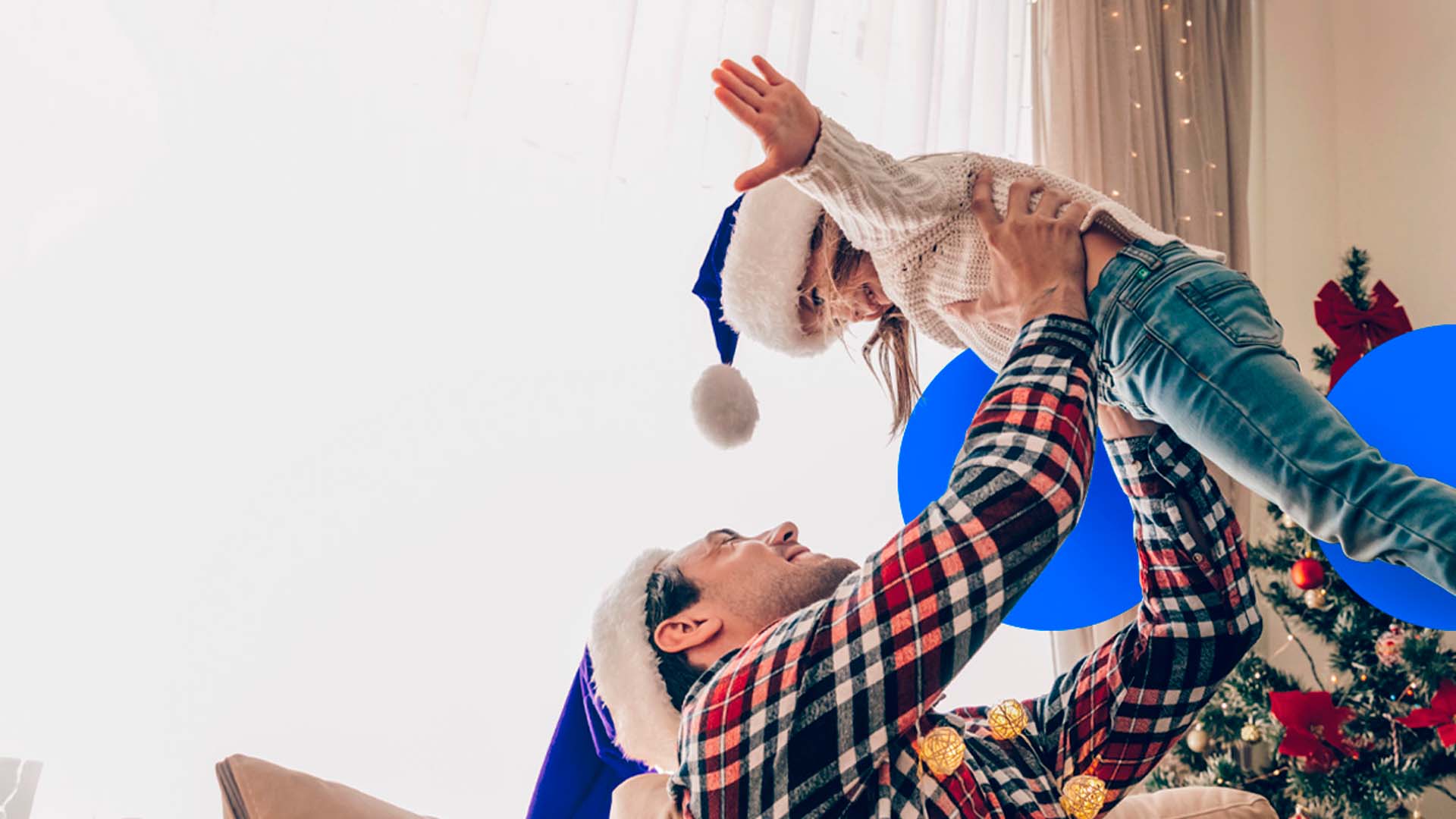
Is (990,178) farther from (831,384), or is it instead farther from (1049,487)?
(831,384)

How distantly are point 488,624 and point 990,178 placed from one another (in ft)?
3.71

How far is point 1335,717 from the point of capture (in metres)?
2.08

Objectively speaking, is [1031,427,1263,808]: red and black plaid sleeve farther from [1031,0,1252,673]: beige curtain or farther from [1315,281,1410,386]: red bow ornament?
[1315,281,1410,386]: red bow ornament

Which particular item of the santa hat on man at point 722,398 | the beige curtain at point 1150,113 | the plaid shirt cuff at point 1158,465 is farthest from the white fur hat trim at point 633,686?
the beige curtain at point 1150,113

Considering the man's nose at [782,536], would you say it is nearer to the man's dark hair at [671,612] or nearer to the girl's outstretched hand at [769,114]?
the man's dark hair at [671,612]

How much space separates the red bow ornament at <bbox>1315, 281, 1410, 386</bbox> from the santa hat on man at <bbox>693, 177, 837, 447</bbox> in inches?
56.1

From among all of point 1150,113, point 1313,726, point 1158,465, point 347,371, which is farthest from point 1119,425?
point 1150,113

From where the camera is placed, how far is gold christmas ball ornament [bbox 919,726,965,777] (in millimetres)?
1045

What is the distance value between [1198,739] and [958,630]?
66.9 inches

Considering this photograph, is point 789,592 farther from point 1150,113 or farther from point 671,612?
point 1150,113

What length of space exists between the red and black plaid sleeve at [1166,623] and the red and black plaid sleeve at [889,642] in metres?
0.29

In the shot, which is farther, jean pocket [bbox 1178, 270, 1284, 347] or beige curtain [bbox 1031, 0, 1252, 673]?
beige curtain [bbox 1031, 0, 1252, 673]

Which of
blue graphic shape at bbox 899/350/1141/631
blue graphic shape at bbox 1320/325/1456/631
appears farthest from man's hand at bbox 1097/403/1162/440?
blue graphic shape at bbox 1320/325/1456/631

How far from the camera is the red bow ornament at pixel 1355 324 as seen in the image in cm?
221
